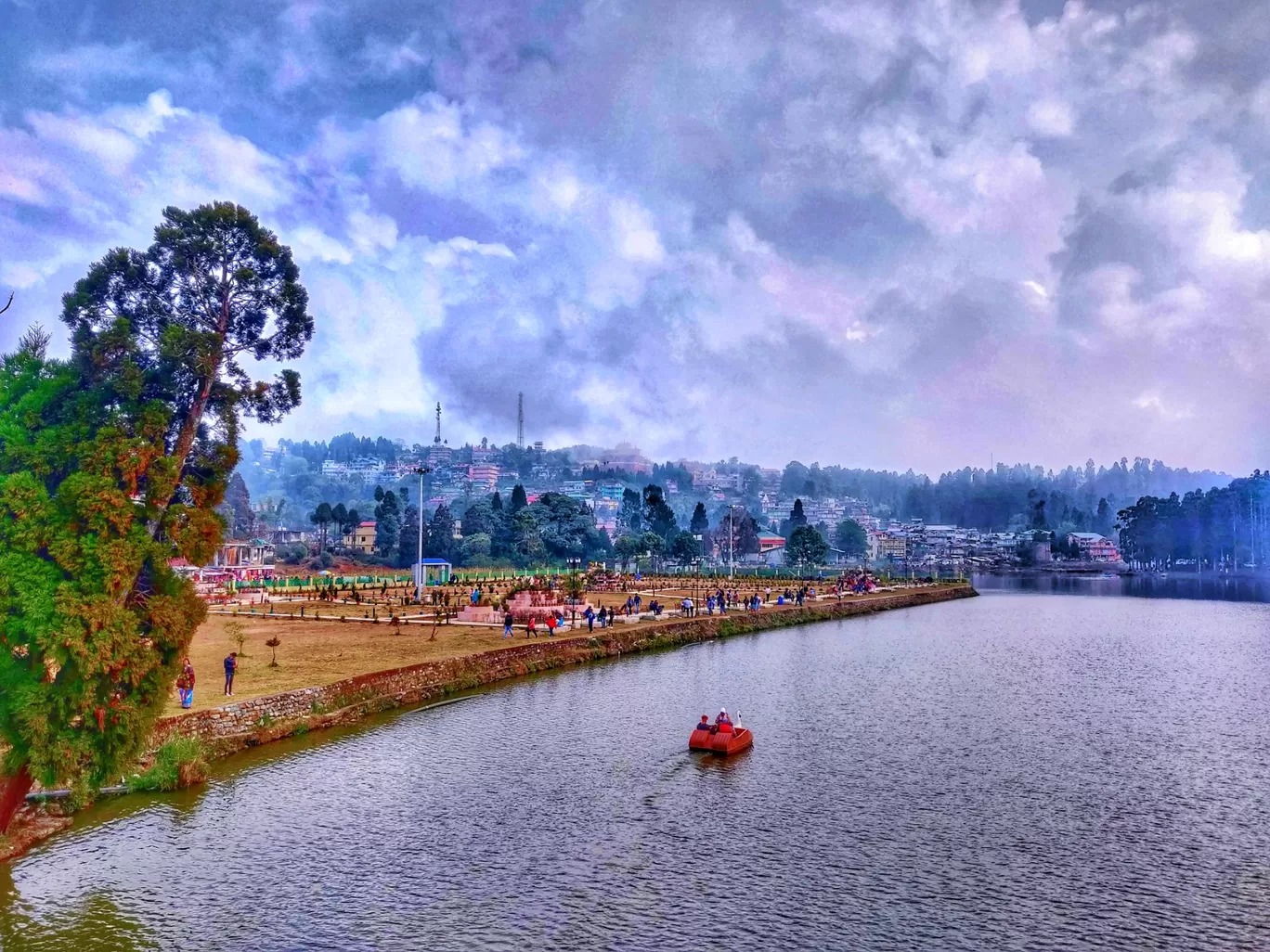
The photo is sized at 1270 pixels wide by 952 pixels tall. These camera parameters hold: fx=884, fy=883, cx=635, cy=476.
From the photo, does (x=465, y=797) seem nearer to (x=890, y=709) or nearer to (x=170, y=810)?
(x=170, y=810)

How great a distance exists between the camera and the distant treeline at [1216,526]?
176250 mm

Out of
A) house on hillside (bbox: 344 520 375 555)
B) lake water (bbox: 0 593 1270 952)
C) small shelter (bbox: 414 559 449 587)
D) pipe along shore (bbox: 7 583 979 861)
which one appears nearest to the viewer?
lake water (bbox: 0 593 1270 952)

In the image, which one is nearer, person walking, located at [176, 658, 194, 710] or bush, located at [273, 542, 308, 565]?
person walking, located at [176, 658, 194, 710]

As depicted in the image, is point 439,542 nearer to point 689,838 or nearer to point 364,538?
point 364,538

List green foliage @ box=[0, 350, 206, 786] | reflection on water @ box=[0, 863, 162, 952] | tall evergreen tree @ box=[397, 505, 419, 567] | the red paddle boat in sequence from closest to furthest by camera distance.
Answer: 1. reflection on water @ box=[0, 863, 162, 952]
2. green foliage @ box=[0, 350, 206, 786]
3. the red paddle boat
4. tall evergreen tree @ box=[397, 505, 419, 567]

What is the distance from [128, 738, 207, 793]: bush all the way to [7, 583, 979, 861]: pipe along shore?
0.31 metres

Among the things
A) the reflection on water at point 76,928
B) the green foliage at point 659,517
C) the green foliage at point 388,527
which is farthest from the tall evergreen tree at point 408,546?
the reflection on water at point 76,928

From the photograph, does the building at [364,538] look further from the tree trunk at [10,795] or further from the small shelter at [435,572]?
the tree trunk at [10,795]

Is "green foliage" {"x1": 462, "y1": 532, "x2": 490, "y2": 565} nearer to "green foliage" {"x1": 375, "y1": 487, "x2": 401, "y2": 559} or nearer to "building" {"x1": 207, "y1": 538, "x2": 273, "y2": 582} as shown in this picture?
"green foliage" {"x1": 375, "y1": 487, "x2": 401, "y2": 559}

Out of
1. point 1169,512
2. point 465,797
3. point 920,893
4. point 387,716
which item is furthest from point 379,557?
point 1169,512

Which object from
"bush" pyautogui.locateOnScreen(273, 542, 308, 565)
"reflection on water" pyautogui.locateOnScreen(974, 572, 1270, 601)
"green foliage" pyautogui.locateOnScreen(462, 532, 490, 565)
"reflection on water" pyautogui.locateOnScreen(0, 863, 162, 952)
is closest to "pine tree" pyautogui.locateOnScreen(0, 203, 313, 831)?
"reflection on water" pyautogui.locateOnScreen(0, 863, 162, 952)

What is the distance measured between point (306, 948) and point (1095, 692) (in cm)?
3952

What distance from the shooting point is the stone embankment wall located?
27.2 metres

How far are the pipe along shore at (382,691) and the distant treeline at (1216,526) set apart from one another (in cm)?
15360
